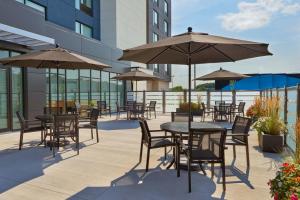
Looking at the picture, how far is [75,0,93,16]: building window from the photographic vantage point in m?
16.7

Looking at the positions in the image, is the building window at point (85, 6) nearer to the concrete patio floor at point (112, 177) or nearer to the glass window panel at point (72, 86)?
the glass window panel at point (72, 86)

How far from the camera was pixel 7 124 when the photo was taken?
838 cm

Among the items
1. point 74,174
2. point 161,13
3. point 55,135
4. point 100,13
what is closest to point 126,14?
point 100,13

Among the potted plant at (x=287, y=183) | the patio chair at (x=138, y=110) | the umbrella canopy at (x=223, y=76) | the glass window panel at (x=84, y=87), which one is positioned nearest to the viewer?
the potted plant at (x=287, y=183)

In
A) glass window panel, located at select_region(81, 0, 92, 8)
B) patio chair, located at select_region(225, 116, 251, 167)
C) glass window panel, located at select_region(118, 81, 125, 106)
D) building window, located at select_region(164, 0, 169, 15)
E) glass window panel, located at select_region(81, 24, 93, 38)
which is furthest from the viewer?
building window, located at select_region(164, 0, 169, 15)

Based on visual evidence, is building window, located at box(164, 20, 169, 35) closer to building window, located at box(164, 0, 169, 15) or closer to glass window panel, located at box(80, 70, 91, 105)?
building window, located at box(164, 0, 169, 15)

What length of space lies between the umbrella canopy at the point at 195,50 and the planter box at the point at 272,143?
1.97 metres

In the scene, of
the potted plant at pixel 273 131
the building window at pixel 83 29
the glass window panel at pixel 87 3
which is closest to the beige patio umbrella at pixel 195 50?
the potted plant at pixel 273 131

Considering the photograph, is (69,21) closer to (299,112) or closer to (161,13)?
(299,112)

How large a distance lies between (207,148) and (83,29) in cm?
1572

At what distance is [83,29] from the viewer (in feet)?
57.3

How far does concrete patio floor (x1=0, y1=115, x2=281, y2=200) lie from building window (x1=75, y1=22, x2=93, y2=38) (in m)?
12.4

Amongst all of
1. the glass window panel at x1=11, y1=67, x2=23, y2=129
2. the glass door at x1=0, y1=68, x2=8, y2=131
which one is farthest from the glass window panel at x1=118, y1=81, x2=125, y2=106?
the glass door at x1=0, y1=68, x2=8, y2=131

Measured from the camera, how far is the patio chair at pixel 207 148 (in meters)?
3.53
